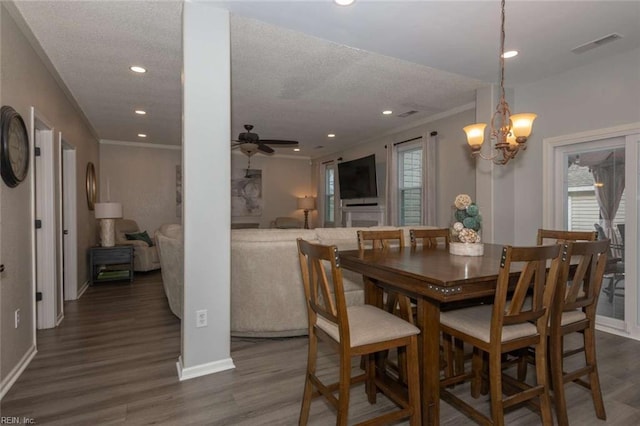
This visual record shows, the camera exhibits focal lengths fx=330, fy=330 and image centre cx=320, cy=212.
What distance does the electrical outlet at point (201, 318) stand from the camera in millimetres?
2400

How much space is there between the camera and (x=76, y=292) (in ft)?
14.5

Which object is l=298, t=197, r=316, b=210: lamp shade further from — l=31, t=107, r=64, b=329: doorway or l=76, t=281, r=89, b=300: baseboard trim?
l=31, t=107, r=64, b=329: doorway

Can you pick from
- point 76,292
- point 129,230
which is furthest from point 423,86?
point 129,230

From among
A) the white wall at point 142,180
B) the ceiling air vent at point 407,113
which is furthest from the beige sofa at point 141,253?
the ceiling air vent at point 407,113

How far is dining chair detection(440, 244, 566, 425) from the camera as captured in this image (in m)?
1.50

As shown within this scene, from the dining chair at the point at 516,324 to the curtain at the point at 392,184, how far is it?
14.1 feet

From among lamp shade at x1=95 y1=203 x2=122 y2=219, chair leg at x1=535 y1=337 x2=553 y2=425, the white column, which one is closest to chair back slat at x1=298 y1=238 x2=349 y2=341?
the white column

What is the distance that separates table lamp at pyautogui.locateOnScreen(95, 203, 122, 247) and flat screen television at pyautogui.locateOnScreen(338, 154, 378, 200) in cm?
433

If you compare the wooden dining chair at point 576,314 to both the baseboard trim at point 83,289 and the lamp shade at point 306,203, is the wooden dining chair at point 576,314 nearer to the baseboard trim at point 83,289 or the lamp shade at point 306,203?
the baseboard trim at point 83,289

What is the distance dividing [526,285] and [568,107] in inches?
124

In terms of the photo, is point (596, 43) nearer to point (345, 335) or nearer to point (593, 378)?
point (593, 378)

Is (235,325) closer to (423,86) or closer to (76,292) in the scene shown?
(76,292)

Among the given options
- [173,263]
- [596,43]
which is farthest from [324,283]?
[596,43]

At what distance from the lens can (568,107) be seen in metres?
3.66
